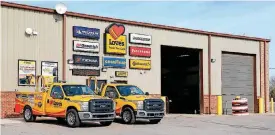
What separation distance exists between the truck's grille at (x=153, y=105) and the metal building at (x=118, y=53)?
689cm

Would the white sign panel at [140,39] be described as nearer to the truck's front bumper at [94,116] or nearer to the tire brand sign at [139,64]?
the tire brand sign at [139,64]

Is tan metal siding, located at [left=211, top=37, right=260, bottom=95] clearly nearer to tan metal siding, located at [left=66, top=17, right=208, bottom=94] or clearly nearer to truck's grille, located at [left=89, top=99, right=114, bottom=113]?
tan metal siding, located at [left=66, top=17, right=208, bottom=94]

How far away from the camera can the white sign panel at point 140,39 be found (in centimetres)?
2920

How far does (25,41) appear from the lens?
24672mm

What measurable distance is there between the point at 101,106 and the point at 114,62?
31.5 ft

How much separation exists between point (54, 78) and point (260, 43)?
18.9m

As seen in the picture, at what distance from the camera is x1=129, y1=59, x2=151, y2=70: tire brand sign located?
95.6 feet

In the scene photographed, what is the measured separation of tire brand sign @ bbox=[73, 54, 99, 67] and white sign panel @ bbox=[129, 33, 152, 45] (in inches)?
114

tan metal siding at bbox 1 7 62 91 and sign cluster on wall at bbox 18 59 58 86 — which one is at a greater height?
tan metal siding at bbox 1 7 62 91

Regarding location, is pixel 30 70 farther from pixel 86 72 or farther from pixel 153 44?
pixel 153 44

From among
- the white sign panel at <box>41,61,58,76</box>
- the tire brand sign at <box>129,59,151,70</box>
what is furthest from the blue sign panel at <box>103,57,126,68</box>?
the white sign panel at <box>41,61,58,76</box>

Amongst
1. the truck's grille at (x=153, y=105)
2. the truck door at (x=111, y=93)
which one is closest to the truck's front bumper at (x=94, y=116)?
the truck's grille at (x=153, y=105)

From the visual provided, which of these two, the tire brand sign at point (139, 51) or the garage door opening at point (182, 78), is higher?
the tire brand sign at point (139, 51)

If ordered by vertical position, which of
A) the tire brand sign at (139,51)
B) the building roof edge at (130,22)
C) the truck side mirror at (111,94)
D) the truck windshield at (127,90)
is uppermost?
the building roof edge at (130,22)
